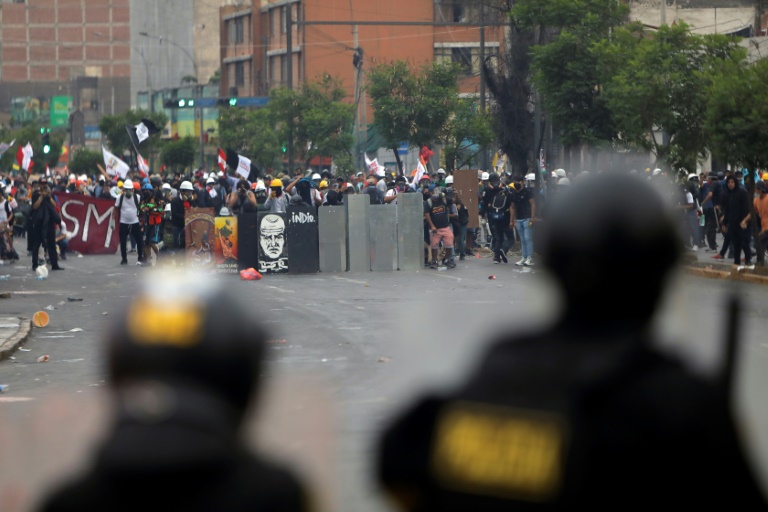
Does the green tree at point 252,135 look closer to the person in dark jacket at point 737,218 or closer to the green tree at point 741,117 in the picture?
the person in dark jacket at point 737,218

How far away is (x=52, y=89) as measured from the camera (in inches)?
5340

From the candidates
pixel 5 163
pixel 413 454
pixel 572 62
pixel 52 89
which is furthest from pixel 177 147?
pixel 52 89

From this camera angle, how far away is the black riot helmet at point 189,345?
1.81 metres

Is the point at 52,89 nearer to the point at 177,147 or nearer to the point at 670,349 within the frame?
the point at 177,147

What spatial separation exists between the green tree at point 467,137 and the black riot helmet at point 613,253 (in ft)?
114

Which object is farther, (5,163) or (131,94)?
(131,94)

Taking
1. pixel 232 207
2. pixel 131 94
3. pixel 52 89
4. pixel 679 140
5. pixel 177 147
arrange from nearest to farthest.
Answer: pixel 679 140 < pixel 232 207 < pixel 177 147 < pixel 131 94 < pixel 52 89

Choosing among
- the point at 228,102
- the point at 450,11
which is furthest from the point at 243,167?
the point at 450,11

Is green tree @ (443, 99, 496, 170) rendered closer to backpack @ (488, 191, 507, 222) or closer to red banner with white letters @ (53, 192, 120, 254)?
A: backpack @ (488, 191, 507, 222)

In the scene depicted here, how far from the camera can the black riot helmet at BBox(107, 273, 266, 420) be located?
181 centimetres

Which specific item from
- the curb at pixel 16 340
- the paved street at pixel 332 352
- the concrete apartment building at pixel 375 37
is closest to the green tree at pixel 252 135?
the concrete apartment building at pixel 375 37

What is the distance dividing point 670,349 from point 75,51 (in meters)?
141

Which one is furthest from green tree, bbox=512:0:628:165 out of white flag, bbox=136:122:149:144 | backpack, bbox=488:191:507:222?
white flag, bbox=136:122:149:144

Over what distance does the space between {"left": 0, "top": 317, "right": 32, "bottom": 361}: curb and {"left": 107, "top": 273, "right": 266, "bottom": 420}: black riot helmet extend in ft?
38.3
